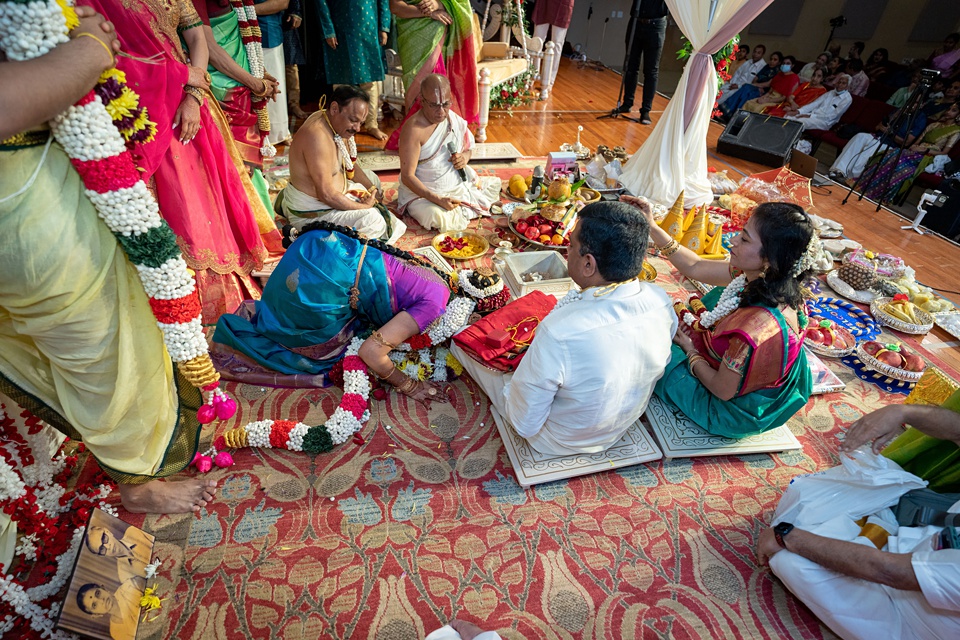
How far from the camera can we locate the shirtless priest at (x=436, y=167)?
13.2ft

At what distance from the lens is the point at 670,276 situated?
4.03 metres

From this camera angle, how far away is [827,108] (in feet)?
24.8

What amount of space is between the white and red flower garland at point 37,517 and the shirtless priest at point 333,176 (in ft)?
6.46

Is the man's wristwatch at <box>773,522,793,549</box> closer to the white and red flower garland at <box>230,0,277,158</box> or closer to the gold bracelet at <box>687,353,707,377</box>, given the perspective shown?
the gold bracelet at <box>687,353,707,377</box>

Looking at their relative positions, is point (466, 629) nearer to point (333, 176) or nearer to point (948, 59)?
point (333, 176)

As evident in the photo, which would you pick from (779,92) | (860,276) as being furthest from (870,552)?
(779,92)

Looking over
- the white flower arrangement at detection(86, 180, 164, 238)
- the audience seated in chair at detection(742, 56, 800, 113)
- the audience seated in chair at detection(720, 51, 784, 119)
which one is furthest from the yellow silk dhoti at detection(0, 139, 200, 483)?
the audience seated in chair at detection(720, 51, 784, 119)

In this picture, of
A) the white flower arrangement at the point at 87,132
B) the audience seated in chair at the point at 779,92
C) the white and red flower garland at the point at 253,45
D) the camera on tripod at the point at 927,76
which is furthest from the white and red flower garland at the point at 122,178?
the audience seated in chair at the point at 779,92

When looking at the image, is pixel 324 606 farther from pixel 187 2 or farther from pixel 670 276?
pixel 670 276

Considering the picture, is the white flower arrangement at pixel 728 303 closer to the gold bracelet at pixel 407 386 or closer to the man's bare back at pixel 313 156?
Result: the gold bracelet at pixel 407 386

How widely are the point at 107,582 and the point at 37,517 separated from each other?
0.47 meters

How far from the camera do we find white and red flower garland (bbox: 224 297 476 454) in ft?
7.82

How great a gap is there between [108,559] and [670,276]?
373 cm

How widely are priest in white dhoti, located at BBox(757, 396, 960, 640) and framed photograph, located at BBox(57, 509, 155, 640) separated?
2.29 metres
